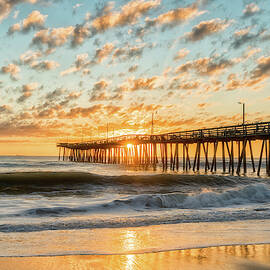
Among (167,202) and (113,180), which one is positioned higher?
(167,202)

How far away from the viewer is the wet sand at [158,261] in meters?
4.79

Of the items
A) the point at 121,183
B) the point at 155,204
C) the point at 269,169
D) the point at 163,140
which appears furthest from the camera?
the point at 163,140

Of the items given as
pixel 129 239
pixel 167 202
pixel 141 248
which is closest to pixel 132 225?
pixel 129 239

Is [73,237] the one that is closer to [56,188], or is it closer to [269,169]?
[56,188]

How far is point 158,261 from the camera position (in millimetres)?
5098

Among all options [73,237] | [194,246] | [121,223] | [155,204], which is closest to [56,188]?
[155,204]

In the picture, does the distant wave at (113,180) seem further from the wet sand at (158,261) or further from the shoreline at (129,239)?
the wet sand at (158,261)

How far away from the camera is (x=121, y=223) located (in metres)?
8.43

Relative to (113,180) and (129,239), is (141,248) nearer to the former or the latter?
(129,239)

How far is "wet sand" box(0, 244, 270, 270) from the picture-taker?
4793 millimetres

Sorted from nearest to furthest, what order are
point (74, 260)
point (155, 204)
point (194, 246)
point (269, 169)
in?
point (74, 260) < point (194, 246) < point (155, 204) < point (269, 169)

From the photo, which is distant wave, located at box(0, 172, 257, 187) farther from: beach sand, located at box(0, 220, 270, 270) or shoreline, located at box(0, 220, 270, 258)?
beach sand, located at box(0, 220, 270, 270)

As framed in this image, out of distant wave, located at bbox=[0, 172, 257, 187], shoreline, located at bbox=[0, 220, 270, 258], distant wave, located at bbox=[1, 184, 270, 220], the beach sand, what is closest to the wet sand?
the beach sand

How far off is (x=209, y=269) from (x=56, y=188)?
49.7ft
